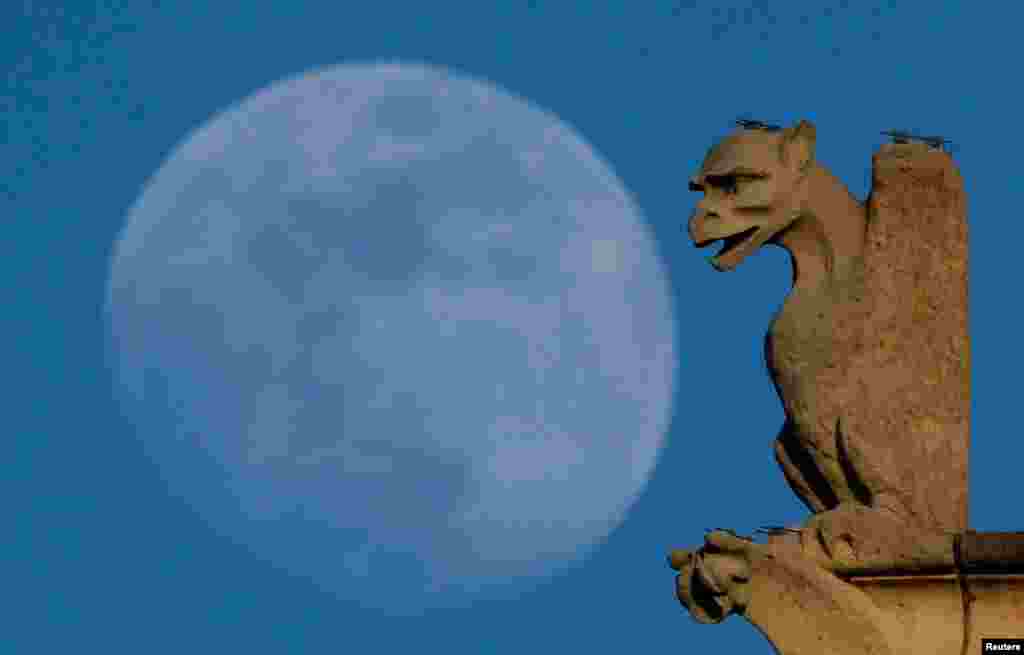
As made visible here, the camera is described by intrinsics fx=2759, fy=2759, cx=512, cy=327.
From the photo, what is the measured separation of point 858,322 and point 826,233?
27.3 inches

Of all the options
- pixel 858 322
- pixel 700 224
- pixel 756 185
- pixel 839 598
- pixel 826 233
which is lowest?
pixel 839 598

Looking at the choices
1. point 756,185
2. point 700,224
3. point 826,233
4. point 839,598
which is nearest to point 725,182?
point 756,185

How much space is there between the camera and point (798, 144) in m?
18.5

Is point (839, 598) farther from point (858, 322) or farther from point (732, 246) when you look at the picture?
point (732, 246)

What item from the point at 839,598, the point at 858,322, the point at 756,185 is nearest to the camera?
the point at 839,598

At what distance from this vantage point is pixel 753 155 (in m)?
18.4

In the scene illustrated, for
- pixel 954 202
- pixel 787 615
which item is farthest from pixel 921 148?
pixel 787 615

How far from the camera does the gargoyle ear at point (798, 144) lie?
18422 millimetres

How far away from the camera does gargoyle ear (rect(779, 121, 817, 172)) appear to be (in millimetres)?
18422

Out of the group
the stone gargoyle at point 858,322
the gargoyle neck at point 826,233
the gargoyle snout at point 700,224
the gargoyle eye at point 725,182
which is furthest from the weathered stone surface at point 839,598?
the gargoyle eye at point 725,182

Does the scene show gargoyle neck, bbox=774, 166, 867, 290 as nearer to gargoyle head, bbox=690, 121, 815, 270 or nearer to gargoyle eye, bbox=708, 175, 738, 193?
gargoyle head, bbox=690, 121, 815, 270

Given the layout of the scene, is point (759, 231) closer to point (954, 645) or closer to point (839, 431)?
point (839, 431)

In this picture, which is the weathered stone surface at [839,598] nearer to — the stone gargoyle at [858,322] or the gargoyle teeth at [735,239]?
the stone gargoyle at [858,322]

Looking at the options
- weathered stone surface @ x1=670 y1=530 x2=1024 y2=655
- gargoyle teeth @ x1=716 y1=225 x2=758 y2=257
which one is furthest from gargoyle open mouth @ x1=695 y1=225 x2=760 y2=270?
weathered stone surface @ x1=670 y1=530 x2=1024 y2=655
